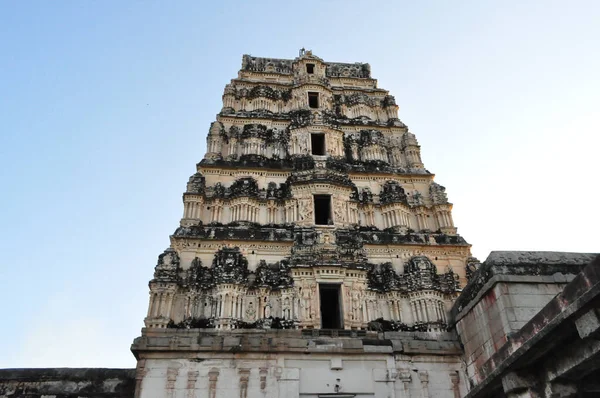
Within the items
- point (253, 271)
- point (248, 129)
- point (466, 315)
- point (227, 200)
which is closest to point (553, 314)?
point (466, 315)

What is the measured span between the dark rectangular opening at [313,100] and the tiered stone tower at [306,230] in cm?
7

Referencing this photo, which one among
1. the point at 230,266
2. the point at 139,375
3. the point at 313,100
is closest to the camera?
the point at 139,375

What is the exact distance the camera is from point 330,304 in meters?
16.5

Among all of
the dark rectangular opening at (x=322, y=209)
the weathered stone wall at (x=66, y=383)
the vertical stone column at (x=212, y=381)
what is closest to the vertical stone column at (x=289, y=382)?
the vertical stone column at (x=212, y=381)

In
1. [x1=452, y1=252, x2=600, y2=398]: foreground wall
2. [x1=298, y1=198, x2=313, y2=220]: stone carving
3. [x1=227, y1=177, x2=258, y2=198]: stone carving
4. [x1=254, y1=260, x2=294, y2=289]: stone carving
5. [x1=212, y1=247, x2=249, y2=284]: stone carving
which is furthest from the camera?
[x1=227, y1=177, x2=258, y2=198]: stone carving

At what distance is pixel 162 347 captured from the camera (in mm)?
12383

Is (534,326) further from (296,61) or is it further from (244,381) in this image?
(296,61)

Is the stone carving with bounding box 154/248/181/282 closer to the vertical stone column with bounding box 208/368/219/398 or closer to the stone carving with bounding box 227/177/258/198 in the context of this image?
the vertical stone column with bounding box 208/368/219/398

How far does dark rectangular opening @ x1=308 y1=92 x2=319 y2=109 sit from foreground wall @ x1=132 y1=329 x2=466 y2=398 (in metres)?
12.6

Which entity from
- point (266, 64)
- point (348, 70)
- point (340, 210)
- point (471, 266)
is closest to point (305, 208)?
point (340, 210)

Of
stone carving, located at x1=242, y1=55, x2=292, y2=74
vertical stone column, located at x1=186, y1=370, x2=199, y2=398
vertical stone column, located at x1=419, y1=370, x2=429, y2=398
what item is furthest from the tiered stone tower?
vertical stone column, located at x1=419, y1=370, x2=429, y2=398

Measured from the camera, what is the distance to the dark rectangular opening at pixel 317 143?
20234 millimetres

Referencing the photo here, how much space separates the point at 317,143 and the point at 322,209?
3.79 m

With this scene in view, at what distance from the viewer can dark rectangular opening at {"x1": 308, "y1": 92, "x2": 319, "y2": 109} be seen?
72.8ft
